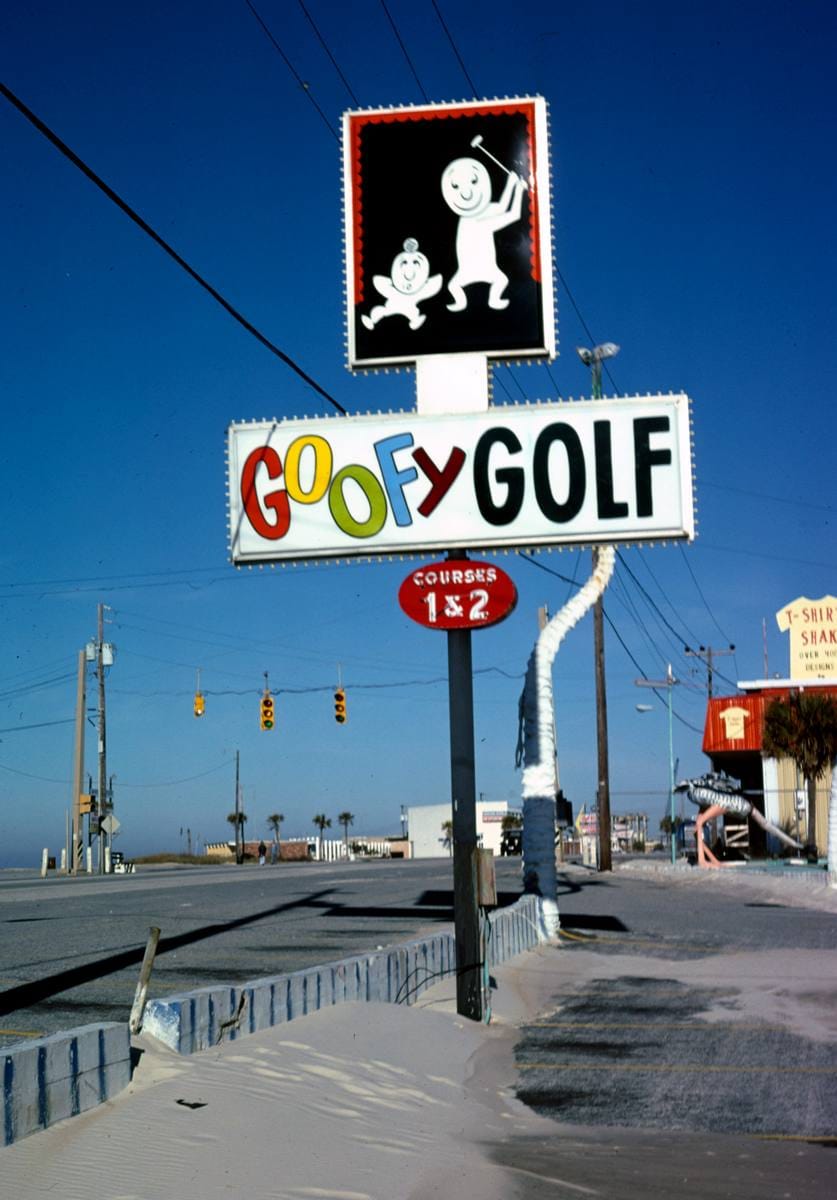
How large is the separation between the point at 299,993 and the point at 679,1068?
3098 millimetres

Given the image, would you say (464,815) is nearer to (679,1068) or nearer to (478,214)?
(679,1068)

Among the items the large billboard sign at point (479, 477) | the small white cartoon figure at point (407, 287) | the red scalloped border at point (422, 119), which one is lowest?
the large billboard sign at point (479, 477)

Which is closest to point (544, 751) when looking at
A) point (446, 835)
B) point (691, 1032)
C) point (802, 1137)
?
point (691, 1032)

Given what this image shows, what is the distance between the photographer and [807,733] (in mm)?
45312

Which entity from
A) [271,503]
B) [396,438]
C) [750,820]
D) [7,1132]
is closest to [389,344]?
[396,438]

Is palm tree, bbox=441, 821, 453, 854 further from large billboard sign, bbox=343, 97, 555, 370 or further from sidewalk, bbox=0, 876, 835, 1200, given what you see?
sidewalk, bbox=0, 876, 835, 1200

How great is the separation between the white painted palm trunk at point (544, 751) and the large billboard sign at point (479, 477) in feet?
17.0

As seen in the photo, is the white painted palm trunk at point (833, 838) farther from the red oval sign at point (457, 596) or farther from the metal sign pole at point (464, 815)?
the metal sign pole at point (464, 815)

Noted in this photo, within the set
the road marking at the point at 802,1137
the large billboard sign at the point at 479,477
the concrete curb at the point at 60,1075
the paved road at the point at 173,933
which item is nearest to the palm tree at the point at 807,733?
the paved road at the point at 173,933

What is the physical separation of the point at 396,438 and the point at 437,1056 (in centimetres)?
711

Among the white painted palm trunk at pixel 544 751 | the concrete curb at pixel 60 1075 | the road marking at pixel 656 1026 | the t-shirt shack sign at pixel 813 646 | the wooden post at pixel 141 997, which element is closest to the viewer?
the concrete curb at pixel 60 1075

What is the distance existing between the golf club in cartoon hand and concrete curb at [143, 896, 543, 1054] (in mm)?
7430

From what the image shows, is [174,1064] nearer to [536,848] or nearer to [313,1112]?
[313,1112]

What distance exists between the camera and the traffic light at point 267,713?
1970 inches
